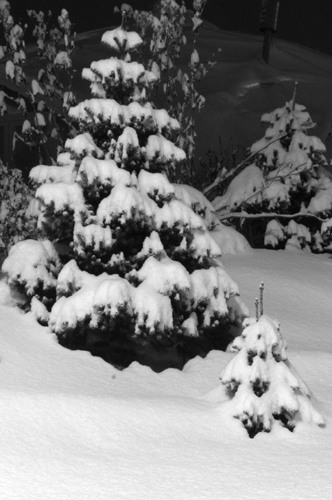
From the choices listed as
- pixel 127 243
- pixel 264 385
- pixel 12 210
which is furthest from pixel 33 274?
pixel 12 210

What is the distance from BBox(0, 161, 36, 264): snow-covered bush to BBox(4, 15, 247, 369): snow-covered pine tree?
8.74 ft

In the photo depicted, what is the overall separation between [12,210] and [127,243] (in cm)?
442

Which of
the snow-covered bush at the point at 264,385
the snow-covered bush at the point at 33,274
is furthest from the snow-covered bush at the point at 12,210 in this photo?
the snow-covered bush at the point at 264,385

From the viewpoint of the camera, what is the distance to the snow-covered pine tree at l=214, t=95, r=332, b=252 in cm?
1160

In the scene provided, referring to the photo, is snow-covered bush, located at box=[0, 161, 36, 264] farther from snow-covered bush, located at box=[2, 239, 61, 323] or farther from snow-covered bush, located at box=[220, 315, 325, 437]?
snow-covered bush, located at box=[220, 315, 325, 437]

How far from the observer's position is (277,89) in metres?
20.3

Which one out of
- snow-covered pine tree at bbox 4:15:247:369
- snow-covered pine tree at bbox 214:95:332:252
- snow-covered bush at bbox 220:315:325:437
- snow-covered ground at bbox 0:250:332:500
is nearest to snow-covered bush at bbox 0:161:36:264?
snow-covered pine tree at bbox 4:15:247:369

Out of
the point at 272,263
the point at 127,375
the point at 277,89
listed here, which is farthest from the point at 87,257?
the point at 277,89

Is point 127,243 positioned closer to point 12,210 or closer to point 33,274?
point 33,274

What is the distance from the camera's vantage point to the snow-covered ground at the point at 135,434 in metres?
4.05

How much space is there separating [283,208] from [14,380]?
22.6ft

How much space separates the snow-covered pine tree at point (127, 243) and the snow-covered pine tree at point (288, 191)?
439 centimetres

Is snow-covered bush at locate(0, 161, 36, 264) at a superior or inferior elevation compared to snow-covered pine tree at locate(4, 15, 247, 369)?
inferior

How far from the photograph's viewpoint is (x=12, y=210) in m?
10.8
